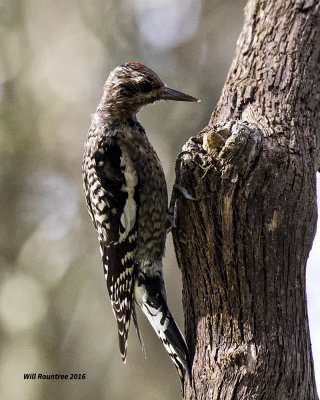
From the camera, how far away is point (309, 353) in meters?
2.94

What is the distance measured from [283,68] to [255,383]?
1.70 m

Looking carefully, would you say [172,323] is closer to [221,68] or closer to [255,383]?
[255,383]

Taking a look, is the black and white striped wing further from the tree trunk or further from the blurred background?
the blurred background

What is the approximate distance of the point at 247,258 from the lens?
2.92 m

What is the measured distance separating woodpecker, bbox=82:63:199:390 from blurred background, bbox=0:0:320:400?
1957 millimetres

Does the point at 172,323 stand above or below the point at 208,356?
above

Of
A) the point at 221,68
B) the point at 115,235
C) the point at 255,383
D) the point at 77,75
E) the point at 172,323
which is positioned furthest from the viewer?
the point at 77,75

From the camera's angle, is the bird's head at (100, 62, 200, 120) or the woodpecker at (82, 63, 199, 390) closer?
the woodpecker at (82, 63, 199, 390)

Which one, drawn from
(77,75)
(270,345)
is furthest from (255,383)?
(77,75)

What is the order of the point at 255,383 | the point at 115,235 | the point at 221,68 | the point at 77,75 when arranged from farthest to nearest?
the point at 77,75 → the point at 221,68 → the point at 115,235 → the point at 255,383

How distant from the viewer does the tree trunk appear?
2.86 m

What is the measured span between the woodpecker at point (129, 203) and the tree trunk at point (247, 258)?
64 centimetres

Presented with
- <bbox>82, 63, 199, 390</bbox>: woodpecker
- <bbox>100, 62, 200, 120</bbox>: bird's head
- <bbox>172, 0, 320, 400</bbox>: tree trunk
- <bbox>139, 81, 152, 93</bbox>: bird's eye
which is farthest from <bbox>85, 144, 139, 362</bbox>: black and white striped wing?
<bbox>172, 0, 320, 400</bbox>: tree trunk

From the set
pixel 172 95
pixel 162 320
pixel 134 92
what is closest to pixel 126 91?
pixel 134 92
